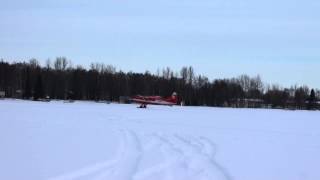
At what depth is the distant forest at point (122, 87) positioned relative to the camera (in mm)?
120625

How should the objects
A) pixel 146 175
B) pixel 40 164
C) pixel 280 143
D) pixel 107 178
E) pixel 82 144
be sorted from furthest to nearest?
pixel 280 143 < pixel 82 144 < pixel 40 164 < pixel 146 175 < pixel 107 178

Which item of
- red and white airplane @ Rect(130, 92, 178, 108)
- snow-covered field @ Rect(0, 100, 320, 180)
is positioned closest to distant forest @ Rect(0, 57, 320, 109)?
red and white airplane @ Rect(130, 92, 178, 108)

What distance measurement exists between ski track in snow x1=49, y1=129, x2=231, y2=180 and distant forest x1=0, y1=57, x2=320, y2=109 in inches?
3507

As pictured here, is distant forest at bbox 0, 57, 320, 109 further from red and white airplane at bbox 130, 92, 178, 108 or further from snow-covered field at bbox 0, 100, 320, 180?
snow-covered field at bbox 0, 100, 320, 180

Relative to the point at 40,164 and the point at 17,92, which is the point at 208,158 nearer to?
the point at 40,164

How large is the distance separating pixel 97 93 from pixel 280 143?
10721cm

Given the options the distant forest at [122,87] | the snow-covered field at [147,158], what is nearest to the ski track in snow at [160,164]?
the snow-covered field at [147,158]

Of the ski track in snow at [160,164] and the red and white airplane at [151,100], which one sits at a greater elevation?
the red and white airplane at [151,100]

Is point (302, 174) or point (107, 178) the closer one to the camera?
point (107, 178)

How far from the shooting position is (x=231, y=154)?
1290 centimetres

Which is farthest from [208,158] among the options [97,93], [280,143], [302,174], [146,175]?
[97,93]

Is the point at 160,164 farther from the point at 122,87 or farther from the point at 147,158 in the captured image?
the point at 122,87

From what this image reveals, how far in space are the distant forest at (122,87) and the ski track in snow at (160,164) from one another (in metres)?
89.1

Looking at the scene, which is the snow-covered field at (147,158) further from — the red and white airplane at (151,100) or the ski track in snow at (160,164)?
the red and white airplane at (151,100)
